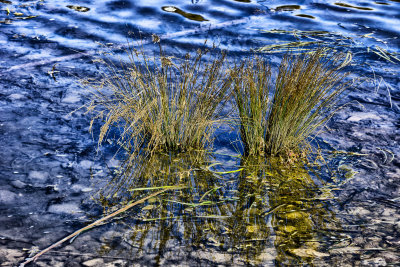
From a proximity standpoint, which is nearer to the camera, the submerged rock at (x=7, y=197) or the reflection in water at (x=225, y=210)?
the reflection in water at (x=225, y=210)

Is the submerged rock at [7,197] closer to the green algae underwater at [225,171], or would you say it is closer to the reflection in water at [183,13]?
the green algae underwater at [225,171]

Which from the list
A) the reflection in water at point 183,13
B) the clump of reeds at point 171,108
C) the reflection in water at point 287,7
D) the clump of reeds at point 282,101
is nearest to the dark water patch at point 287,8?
the reflection in water at point 287,7

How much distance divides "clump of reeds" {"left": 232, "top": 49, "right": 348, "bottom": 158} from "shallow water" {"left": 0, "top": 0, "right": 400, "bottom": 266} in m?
0.21

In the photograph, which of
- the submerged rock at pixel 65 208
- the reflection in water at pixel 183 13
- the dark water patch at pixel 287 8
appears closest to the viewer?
the submerged rock at pixel 65 208

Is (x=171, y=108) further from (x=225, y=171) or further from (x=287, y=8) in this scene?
(x=287, y=8)

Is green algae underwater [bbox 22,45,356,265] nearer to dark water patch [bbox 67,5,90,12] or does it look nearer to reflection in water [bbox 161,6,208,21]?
reflection in water [bbox 161,6,208,21]

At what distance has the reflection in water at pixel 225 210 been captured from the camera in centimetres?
253

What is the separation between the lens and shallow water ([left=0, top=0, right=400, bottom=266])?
250 centimetres

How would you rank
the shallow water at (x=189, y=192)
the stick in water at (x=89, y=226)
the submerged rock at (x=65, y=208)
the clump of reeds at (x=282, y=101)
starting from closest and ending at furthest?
1. the stick in water at (x=89, y=226)
2. the shallow water at (x=189, y=192)
3. the submerged rock at (x=65, y=208)
4. the clump of reeds at (x=282, y=101)

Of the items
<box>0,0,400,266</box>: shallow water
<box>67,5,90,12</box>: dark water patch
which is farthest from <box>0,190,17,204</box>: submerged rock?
<box>67,5,90,12</box>: dark water patch

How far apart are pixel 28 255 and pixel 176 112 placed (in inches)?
54.4

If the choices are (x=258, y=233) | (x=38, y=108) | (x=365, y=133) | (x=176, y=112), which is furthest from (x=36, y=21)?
(x=258, y=233)

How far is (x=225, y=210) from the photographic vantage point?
2869 mm

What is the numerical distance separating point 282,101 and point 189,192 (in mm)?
904
